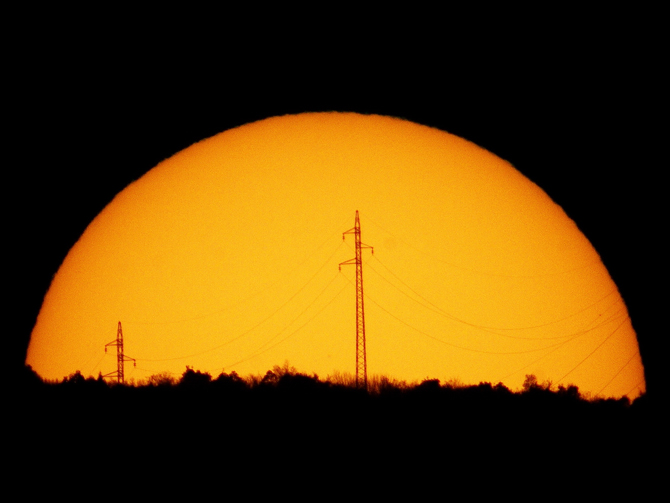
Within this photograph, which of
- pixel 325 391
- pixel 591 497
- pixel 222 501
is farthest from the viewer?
pixel 325 391

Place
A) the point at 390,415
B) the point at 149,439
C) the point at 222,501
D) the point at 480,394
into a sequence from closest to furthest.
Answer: the point at 222,501 < the point at 149,439 < the point at 390,415 < the point at 480,394

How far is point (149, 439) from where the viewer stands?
698 centimetres

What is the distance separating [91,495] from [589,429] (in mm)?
6770

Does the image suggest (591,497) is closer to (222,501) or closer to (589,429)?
(589,429)

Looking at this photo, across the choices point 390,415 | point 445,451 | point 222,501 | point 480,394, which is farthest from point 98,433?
point 480,394

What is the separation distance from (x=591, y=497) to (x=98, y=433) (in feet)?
20.4

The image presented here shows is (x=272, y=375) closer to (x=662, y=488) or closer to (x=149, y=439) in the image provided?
(x=149, y=439)

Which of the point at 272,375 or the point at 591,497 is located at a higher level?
the point at 272,375

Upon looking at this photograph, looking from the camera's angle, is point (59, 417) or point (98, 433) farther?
point (59, 417)

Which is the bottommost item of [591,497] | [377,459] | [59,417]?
[591,497]

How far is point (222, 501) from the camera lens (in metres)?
5.74

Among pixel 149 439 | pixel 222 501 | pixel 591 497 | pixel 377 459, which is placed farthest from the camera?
pixel 149 439

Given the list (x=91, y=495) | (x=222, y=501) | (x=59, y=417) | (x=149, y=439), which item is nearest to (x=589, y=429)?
(x=222, y=501)

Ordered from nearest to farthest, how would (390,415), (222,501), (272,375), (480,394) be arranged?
(222,501)
(390,415)
(480,394)
(272,375)
